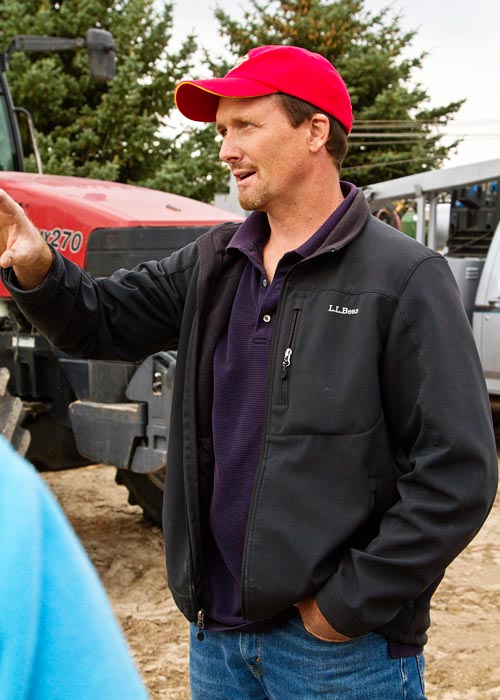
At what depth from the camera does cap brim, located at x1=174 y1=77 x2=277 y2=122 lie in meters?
1.90

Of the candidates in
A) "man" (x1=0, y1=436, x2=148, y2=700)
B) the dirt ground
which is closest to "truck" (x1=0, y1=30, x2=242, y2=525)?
the dirt ground

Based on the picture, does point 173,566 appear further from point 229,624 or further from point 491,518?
point 491,518

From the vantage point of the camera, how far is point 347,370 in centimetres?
173

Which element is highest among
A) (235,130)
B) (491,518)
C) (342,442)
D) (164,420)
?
(235,130)

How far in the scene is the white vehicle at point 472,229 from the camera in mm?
7609

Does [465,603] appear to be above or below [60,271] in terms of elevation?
below

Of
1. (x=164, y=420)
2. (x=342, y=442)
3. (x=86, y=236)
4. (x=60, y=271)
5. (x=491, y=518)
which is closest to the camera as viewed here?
(x=342, y=442)

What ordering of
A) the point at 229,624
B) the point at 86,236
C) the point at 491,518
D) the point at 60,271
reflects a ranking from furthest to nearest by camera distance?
1. the point at 491,518
2. the point at 86,236
3. the point at 60,271
4. the point at 229,624

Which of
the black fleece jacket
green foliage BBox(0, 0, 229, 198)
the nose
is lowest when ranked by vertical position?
the black fleece jacket

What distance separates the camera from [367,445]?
172 centimetres

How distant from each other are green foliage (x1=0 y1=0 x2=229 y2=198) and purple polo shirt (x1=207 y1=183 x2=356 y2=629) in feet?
39.2

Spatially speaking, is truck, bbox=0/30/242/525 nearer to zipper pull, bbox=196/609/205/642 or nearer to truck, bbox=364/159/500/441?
zipper pull, bbox=196/609/205/642

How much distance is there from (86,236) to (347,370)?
296 cm

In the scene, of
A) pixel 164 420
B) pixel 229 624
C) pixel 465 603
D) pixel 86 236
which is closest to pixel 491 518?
pixel 465 603
